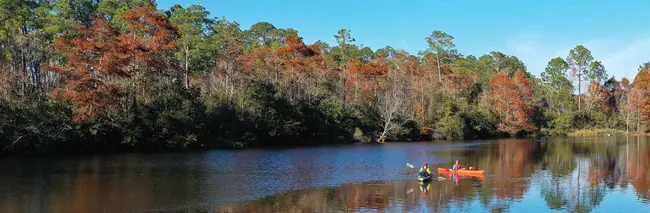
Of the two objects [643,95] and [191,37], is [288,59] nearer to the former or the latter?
[191,37]

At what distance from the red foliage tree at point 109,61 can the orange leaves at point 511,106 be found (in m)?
56.4

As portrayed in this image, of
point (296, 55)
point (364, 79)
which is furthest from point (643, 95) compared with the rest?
point (296, 55)

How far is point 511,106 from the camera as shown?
277 ft

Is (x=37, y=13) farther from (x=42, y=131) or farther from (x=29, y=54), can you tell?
(x=42, y=131)

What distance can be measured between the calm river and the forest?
6.45m

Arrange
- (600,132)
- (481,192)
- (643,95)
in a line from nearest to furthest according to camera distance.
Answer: (481,192) < (600,132) < (643,95)

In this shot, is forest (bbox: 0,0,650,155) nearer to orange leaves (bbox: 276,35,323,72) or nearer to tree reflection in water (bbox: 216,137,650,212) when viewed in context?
orange leaves (bbox: 276,35,323,72)

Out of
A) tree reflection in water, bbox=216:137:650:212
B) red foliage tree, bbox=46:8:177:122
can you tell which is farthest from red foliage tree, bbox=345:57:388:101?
tree reflection in water, bbox=216:137:650:212

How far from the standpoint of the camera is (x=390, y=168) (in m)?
35.0

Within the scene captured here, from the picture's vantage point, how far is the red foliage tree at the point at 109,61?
4338 centimetres

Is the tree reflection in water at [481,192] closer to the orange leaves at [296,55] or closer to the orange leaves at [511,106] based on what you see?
the orange leaves at [296,55]

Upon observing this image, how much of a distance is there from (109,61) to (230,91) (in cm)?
1717

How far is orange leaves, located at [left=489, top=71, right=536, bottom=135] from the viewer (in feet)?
276

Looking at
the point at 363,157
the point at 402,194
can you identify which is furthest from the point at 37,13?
the point at 402,194
